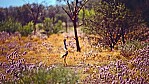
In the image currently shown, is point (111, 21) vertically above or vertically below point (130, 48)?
above

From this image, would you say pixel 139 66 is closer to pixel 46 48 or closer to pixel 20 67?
pixel 20 67

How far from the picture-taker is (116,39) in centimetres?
1677

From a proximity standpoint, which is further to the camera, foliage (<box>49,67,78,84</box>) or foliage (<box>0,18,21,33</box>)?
foliage (<box>0,18,21,33</box>)

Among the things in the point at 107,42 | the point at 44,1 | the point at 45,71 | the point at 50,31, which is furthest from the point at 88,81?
the point at 44,1

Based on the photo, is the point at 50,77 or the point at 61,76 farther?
the point at 61,76

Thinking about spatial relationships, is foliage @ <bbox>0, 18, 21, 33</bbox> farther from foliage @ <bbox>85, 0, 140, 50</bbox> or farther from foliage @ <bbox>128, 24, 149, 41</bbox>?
foliage @ <bbox>128, 24, 149, 41</bbox>

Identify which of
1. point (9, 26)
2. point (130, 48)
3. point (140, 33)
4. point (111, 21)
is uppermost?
point (111, 21)

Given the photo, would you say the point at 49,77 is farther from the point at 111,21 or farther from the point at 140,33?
the point at 140,33

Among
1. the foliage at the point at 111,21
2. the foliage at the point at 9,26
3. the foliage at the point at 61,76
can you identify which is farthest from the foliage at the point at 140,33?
the foliage at the point at 9,26

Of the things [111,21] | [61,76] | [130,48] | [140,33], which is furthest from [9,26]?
[61,76]

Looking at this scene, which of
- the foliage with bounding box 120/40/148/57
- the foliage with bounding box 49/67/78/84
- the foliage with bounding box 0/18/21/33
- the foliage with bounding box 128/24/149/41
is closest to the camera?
the foliage with bounding box 49/67/78/84

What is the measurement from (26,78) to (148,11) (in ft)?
36.5

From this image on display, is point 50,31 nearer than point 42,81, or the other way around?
point 42,81

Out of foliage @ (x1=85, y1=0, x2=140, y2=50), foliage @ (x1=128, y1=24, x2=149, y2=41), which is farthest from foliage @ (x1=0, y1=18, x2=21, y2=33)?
foliage @ (x1=128, y1=24, x2=149, y2=41)
